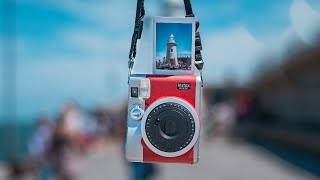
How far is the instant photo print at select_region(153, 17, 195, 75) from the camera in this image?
168cm

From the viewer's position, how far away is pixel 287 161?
547 inches

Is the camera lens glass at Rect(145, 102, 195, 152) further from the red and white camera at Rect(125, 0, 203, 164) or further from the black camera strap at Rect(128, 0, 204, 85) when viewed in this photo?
the black camera strap at Rect(128, 0, 204, 85)

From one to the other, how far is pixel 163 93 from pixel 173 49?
114 millimetres

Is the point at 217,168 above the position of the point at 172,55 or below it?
below

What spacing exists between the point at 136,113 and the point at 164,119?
0.07 meters

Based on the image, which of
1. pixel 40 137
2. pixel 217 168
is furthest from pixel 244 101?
pixel 217 168

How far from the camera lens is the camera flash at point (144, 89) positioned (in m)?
1.70

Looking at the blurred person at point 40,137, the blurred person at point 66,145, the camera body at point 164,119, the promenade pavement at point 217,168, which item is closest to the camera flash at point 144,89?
the camera body at point 164,119

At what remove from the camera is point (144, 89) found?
1.71 m

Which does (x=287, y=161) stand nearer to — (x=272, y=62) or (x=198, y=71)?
(x=272, y=62)

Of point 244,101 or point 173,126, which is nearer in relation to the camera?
point 173,126

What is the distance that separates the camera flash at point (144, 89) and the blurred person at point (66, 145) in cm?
591

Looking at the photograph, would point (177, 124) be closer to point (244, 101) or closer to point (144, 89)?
point (144, 89)

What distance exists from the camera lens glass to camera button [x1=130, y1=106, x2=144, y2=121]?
0.03m
